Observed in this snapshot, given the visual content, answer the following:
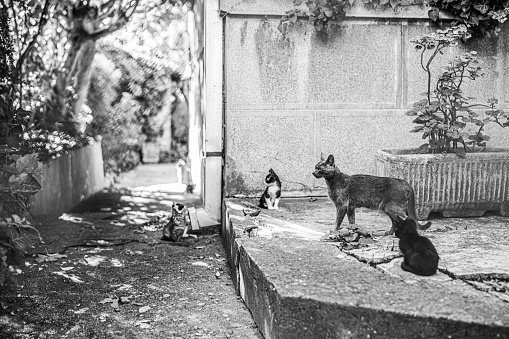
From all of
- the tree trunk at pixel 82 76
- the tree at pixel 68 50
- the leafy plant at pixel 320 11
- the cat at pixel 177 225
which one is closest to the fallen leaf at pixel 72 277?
the cat at pixel 177 225

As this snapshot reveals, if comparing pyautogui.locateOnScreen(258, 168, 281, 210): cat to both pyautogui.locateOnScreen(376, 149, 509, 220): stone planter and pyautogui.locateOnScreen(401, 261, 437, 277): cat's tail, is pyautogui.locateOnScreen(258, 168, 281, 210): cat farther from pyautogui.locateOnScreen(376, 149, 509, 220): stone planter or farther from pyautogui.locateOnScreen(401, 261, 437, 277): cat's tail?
pyautogui.locateOnScreen(401, 261, 437, 277): cat's tail

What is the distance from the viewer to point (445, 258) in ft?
12.4

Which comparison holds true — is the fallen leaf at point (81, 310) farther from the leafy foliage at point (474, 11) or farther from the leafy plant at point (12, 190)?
the leafy foliage at point (474, 11)

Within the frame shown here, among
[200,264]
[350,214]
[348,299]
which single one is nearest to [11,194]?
[200,264]

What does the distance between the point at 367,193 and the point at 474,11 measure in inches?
106

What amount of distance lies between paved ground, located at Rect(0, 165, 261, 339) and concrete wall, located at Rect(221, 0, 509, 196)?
3.32 ft

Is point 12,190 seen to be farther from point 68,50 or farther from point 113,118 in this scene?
point 113,118

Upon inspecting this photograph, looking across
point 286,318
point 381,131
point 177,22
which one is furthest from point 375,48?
point 177,22

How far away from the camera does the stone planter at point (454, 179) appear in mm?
5004

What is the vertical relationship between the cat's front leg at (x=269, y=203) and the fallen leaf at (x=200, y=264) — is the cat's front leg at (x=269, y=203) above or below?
above

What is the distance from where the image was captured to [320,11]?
593cm

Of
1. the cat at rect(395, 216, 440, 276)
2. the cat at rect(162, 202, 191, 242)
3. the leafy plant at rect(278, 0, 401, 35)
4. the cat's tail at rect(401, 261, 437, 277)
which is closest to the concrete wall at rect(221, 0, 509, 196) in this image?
the leafy plant at rect(278, 0, 401, 35)

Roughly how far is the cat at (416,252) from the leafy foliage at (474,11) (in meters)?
3.28

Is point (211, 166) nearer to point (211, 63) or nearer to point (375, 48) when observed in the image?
point (211, 63)
